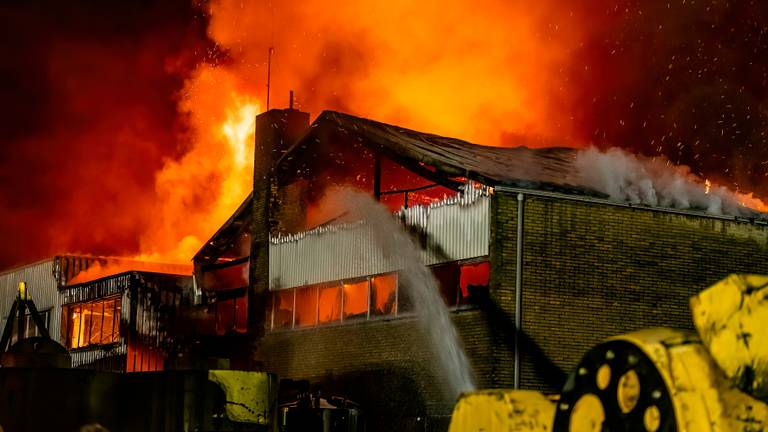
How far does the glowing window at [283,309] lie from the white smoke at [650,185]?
7.60 m

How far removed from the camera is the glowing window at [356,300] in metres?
23.1

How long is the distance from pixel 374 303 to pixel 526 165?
406cm

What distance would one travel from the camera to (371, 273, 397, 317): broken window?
22062 mm

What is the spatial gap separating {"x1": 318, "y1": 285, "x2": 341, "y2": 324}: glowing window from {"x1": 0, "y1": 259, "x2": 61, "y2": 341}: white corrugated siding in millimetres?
13173

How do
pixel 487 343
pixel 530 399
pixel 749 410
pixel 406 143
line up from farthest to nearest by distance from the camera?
pixel 406 143
pixel 487 343
pixel 530 399
pixel 749 410

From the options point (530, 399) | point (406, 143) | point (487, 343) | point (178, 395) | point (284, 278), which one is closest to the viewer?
point (530, 399)

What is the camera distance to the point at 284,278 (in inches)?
1024

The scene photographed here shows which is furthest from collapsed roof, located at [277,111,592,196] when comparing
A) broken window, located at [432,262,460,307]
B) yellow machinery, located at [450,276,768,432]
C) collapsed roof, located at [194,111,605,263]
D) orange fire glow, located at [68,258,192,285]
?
yellow machinery, located at [450,276,768,432]

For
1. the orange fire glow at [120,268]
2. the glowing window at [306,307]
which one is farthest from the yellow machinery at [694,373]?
the orange fire glow at [120,268]

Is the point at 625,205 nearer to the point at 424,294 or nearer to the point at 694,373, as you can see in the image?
the point at 424,294

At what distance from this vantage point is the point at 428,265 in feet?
69.4

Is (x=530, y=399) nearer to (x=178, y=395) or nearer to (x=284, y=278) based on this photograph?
(x=178, y=395)

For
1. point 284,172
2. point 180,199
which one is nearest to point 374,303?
point 284,172

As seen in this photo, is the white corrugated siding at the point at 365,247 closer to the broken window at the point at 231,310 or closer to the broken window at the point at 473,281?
the broken window at the point at 473,281
